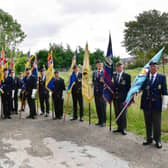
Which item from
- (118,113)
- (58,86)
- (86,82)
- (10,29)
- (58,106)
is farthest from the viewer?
(10,29)

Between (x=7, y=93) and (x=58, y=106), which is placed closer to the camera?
(x=58, y=106)

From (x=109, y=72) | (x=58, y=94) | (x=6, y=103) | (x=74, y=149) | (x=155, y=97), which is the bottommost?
(x=74, y=149)

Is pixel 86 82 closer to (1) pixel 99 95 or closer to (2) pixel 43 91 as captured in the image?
(1) pixel 99 95

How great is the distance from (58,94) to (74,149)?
12.8ft

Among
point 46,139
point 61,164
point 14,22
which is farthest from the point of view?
point 14,22

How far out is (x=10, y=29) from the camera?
30766mm

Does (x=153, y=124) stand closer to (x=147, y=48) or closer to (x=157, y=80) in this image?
(x=157, y=80)

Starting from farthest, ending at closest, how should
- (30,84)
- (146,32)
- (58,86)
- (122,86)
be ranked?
(146,32) → (30,84) → (58,86) → (122,86)

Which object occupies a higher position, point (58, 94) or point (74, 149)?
point (58, 94)

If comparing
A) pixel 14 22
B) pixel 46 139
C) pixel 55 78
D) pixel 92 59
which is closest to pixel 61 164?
pixel 46 139

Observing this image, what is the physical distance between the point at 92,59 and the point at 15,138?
1526 inches

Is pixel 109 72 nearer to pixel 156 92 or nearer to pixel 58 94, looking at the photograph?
pixel 156 92

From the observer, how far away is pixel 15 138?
7031 millimetres

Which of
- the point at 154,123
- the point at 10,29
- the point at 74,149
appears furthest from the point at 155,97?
the point at 10,29
